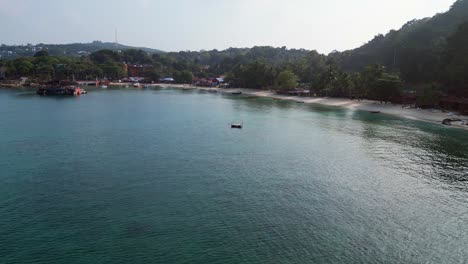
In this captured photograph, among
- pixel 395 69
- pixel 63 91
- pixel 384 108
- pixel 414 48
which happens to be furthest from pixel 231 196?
pixel 63 91

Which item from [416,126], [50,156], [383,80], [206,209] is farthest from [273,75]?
[206,209]

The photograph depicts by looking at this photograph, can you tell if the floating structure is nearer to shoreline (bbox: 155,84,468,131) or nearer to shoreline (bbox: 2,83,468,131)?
shoreline (bbox: 2,83,468,131)

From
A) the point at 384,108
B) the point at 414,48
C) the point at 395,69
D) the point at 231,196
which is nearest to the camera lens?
the point at 231,196

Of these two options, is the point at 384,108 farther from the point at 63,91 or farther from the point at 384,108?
the point at 63,91

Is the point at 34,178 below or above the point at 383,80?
below

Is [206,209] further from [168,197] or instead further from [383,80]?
[383,80]

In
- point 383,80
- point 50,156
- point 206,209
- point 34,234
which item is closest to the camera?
point 34,234
